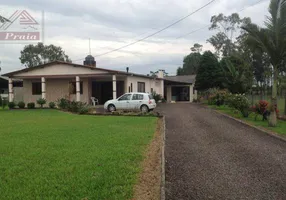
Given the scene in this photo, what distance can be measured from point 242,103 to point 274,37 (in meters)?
5.20

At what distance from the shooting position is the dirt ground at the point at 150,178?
14.9 ft

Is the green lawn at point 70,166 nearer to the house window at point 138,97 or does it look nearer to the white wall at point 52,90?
the house window at point 138,97

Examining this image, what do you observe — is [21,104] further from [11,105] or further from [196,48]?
[196,48]

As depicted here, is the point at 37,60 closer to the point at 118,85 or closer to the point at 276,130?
the point at 118,85

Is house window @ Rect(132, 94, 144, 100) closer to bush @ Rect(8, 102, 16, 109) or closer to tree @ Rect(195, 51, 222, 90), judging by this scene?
bush @ Rect(8, 102, 16, 109)

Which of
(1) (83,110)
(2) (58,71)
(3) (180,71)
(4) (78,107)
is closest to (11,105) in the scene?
(2) (58,71)

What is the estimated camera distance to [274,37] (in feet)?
42.9

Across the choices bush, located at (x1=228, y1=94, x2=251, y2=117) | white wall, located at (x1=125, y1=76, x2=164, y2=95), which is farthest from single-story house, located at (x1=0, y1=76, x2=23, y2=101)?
bush, located at (x1=228, y1=94, x2=251, y2=117)

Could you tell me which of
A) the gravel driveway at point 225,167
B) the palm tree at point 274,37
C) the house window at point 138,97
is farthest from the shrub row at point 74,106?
the palm tree at point 274,37

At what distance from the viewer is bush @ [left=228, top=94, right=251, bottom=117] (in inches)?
685

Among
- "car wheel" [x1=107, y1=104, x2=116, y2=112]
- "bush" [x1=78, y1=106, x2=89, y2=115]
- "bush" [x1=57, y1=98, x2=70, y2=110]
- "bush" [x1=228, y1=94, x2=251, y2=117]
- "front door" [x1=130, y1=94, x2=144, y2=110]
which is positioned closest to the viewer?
"bush" [x1=228, y1=94, x2=251, y2=117]

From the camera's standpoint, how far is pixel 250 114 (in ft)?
61.0

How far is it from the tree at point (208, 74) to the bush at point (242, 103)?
788 inches

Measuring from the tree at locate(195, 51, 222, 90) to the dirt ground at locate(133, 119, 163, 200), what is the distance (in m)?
31.3
